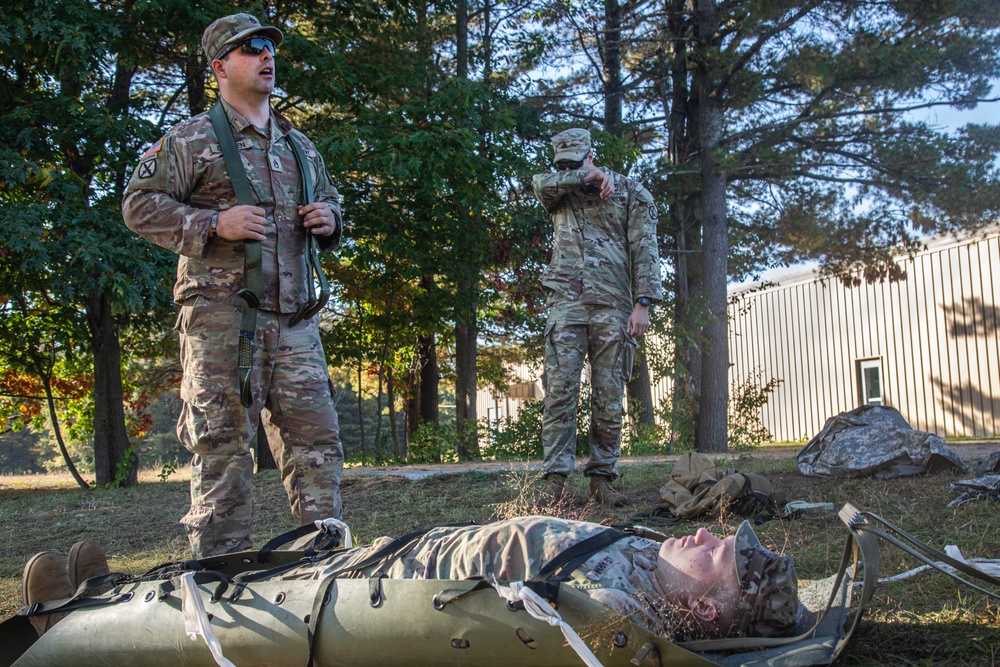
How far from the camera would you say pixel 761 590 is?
7.46ft

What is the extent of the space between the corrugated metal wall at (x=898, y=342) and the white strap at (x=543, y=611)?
14063 mm

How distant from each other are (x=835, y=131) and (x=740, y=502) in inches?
461

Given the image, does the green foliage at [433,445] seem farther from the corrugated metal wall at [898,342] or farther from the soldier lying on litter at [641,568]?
the soldier lying on litter at [641,568]

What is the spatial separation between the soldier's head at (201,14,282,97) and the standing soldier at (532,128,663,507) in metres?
2.21

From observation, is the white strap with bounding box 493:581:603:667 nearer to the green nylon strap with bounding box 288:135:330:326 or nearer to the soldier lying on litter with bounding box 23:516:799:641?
the soldier lying on litter with bounding box 23:516:799:641

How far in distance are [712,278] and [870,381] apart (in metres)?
7.33

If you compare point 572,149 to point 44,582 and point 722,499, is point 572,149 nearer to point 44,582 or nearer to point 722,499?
point 722,499

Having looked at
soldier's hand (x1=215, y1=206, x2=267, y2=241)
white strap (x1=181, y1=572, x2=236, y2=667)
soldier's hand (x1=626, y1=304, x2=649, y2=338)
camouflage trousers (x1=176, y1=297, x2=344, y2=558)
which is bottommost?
white strap (x1=181, y1=572, x2=236, y2=667)

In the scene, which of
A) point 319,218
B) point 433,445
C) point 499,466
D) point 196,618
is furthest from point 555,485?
point 433,445

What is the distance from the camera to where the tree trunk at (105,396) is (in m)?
10.9

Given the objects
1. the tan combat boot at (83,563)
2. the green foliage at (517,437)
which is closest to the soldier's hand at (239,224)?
the tan combat boot at (83,563)

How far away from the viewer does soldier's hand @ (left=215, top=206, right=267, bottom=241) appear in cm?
318

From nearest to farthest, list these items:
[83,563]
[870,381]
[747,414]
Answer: [83,563] < [747,414] < [870,381]

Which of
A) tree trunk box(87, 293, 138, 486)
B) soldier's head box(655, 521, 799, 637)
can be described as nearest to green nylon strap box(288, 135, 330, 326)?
soldier's head box(655, 521, 799, 637)
